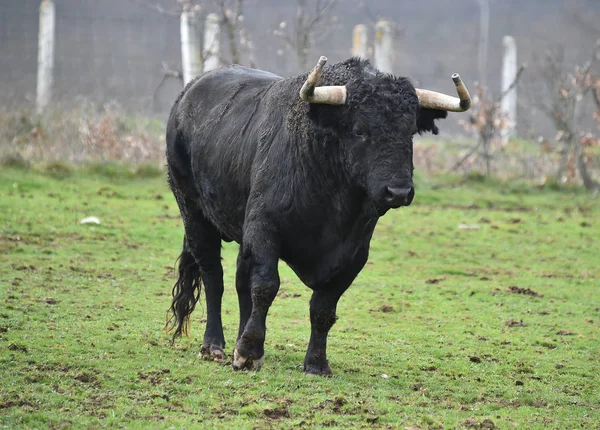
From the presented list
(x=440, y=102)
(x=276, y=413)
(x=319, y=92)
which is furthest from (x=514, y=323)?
(x=276, y=413)

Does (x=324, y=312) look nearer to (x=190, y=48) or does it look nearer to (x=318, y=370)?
(x=318, y=370)

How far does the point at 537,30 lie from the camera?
3994 centimetres

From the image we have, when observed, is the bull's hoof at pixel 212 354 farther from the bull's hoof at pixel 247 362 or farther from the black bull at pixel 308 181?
the bull's hoof at pixel 247 362

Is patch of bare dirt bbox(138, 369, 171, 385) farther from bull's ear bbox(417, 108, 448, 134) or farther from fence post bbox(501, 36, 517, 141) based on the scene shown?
fence post bbox(501, 36, 517, 141)

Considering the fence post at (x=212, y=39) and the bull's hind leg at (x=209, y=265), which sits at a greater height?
the fence post at (x=212, y=39)

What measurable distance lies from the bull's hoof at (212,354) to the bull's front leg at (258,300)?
0.57 meters

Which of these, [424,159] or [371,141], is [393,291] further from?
[424,159]

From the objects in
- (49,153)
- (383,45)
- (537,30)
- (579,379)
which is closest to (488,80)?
(537,30)

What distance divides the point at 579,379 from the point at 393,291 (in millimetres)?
3556

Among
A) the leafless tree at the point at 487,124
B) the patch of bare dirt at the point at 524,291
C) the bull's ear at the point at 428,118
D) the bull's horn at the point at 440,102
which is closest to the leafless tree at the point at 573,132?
the leafless tree at the point at 487,124

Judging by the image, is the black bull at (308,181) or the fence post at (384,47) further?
the fence post at (384,47)

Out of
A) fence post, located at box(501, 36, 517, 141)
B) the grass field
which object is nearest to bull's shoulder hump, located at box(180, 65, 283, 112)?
the grass field

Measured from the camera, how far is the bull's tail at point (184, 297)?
26.6 ft

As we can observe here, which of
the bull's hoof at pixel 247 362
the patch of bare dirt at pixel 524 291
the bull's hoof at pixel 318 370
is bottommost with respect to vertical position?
the patch of bare dirt at pixel 524 291
